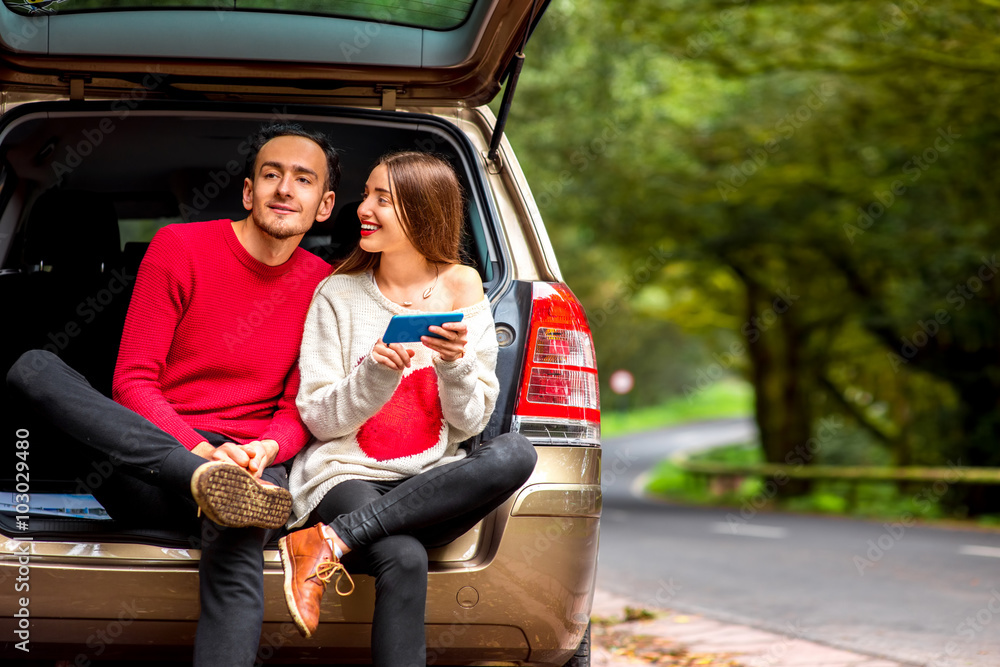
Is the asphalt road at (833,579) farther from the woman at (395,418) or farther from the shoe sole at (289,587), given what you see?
the shoe sole at (289,587)

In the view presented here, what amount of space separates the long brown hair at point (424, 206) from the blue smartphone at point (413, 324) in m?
0.43

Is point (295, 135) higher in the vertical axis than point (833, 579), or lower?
higher

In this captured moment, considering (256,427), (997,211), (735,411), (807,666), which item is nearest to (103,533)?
(256,427)

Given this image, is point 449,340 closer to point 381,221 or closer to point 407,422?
point 407,422

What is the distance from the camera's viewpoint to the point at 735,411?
80.4 metres

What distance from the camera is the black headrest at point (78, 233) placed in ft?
12.8

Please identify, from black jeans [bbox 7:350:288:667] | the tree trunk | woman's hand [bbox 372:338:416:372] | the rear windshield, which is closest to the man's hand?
black jeans [bbox 7:350:288:667]

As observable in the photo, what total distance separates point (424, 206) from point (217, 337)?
2.14 ft

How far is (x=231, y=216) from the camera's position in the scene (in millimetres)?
4418

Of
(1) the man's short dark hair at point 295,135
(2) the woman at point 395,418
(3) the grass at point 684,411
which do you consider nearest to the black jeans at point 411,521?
(2) the woman at point 395,418

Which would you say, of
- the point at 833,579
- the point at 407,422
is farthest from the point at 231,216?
the point at 833,579

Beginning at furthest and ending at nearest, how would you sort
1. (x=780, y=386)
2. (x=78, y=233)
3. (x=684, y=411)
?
(x=684, y=411)
(x=780, y=386)
(x=78, y=233)

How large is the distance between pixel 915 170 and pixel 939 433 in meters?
4.73

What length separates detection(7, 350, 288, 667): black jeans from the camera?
2.52 m
